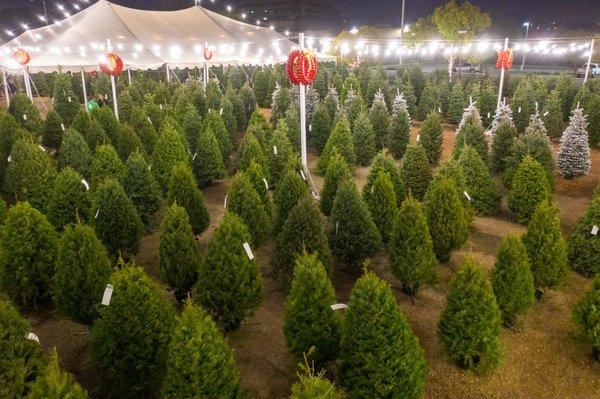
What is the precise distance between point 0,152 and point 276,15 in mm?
82153

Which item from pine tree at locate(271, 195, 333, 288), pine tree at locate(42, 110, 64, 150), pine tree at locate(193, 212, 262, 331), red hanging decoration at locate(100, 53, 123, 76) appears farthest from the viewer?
pine tree at locate(42, 110, 64, 150)

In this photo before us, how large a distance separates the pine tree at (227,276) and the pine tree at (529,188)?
7.44 metres

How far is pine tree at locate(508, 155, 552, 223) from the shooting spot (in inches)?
440

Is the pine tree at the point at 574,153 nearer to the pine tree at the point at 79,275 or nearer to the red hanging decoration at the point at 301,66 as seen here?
the red hanging decoration at the point at 301,66

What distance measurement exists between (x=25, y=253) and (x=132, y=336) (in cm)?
316

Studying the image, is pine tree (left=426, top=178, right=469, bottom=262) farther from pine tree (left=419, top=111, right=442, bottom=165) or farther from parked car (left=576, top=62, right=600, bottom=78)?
parked car (left=576, top=62, right=600, bottom=78)

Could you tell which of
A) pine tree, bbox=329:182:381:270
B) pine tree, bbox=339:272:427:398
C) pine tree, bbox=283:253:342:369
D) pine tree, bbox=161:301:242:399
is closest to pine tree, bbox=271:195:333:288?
pine tree, bbox=329:182:381:270

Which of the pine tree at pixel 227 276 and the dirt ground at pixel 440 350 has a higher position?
the pine tree at pixel 227 276

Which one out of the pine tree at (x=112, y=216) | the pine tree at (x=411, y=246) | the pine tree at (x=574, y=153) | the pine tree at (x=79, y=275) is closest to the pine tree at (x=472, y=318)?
the pine tree at (x=411, y=246)

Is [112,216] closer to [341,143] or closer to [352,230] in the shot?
[352,230]

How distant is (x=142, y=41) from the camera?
22.5 meters

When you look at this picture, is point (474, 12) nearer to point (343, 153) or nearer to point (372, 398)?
point (343, 153)

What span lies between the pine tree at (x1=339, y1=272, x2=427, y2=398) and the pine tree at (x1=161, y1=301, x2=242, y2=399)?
1614 mm

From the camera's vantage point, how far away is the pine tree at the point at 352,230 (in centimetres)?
895
